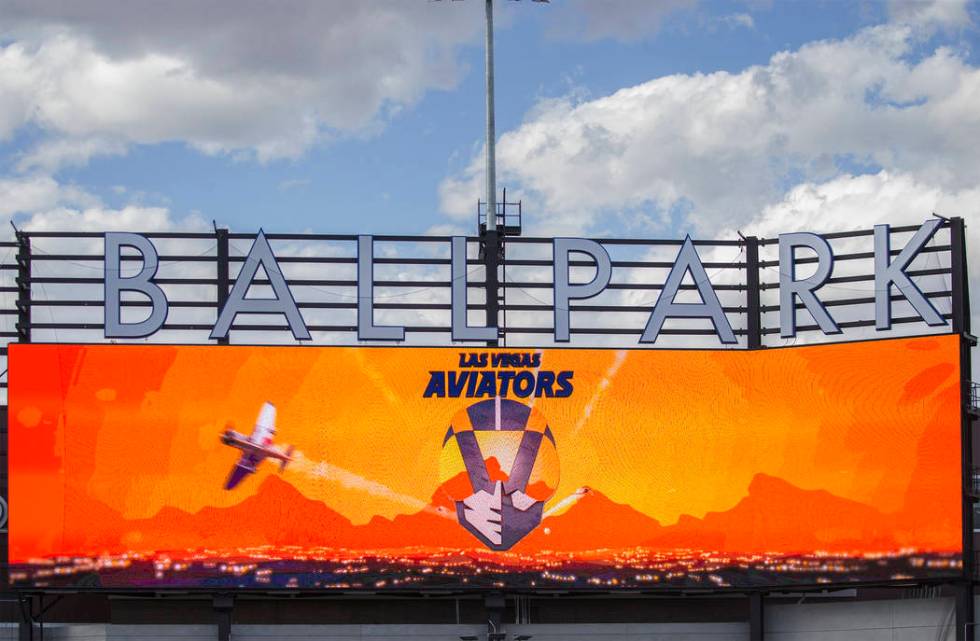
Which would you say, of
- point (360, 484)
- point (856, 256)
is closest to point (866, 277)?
point (856, 256)

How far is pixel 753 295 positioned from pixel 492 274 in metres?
8.06

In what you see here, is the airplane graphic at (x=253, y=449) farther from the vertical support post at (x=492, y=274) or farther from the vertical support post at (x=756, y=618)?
the vertical support post at (x=756, y=618)

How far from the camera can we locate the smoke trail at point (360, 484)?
50.0m

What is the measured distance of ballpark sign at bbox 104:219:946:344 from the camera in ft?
167

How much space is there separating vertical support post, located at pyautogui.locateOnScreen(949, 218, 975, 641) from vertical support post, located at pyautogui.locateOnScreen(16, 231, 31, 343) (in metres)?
27.9

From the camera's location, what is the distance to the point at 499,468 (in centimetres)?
5031

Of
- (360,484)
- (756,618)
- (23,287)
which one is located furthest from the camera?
(23,287)

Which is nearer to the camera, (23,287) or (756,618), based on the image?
(756,618)

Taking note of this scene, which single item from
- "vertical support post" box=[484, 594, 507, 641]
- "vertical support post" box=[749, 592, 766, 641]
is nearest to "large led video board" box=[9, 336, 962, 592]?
"vertical support post" box=[484, 594, 507, 641]

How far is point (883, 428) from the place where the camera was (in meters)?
50.3

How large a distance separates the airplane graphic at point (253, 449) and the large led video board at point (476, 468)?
6 cm

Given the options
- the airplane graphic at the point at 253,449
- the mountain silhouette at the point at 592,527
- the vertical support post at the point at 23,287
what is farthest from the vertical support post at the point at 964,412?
the vertical support post at the point at 23,287

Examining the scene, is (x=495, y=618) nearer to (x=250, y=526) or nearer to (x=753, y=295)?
(x=250, y=526)

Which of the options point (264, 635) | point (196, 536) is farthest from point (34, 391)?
point (264, 635)
